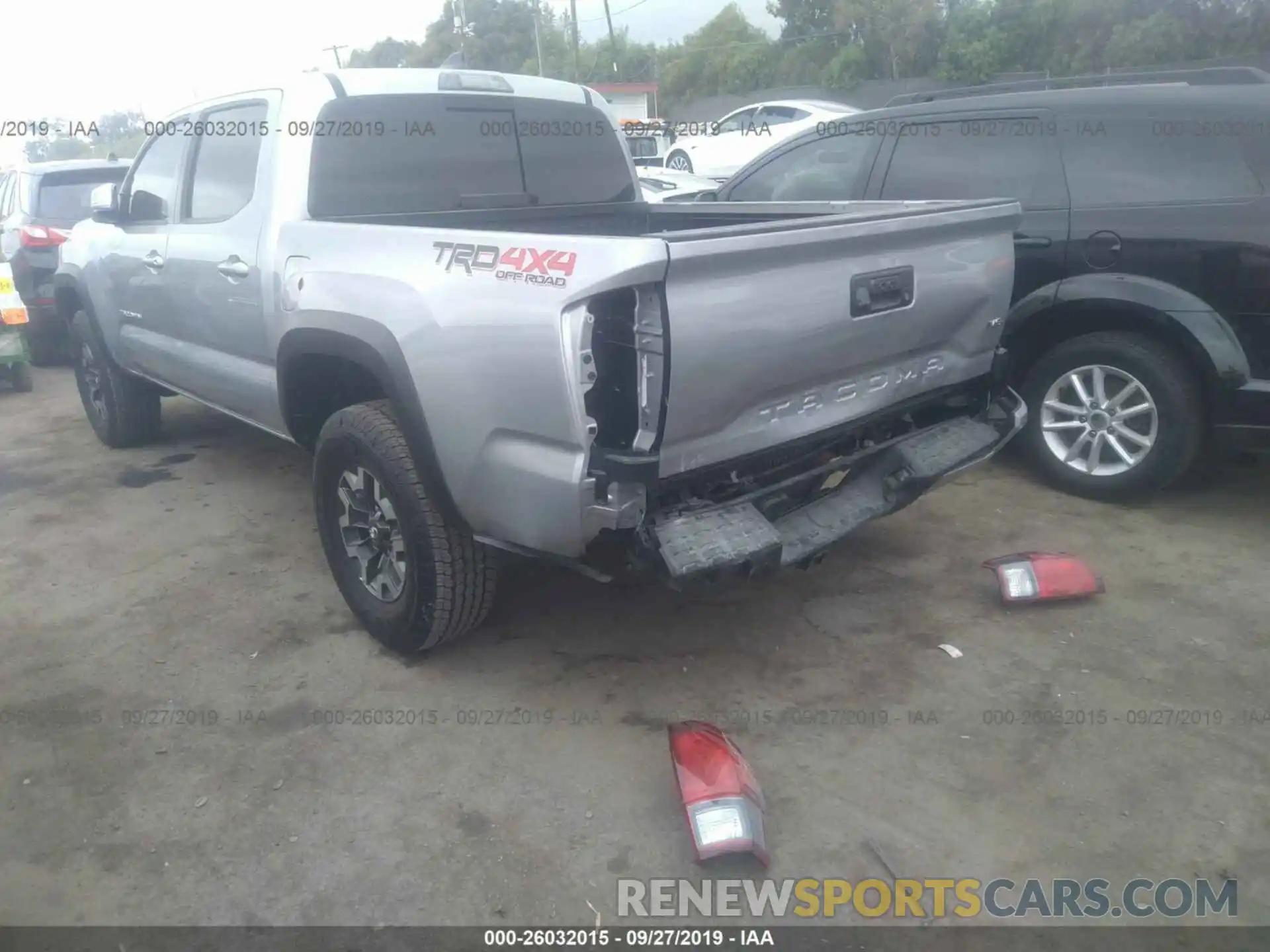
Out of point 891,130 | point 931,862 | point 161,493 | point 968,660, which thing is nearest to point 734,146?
point 891,130

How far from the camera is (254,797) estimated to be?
9.50 ft

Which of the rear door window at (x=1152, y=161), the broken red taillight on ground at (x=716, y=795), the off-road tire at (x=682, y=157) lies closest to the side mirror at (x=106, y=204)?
the broken red taillight on ground at (x=716, y=795)

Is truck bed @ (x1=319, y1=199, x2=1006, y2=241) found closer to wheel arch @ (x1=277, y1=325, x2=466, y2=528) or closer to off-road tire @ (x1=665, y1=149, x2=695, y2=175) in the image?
wheel arch @ (x1=277, y1=325, x2=466, y2=528)

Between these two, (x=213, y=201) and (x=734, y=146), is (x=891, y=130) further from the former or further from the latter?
(x=734, y=146)

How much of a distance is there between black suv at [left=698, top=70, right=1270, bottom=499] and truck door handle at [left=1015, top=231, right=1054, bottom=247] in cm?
1

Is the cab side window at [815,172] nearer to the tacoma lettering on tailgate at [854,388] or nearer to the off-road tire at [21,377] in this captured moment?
the tacoma lettering on tailgate at [854,388]

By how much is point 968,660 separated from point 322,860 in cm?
219

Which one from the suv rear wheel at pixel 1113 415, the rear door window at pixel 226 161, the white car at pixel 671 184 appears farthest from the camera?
the white car at pixel 671 184

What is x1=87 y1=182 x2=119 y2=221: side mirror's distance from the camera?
5.13 meters

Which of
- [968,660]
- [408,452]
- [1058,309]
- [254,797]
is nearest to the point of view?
[254,797]

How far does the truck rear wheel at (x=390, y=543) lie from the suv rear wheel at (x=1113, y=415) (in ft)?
8.78

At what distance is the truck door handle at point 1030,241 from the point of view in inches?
187

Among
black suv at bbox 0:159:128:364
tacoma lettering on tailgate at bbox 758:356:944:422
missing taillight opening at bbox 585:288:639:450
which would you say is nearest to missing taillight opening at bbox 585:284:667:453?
missing taillight opening at bbox 585:288:639:450

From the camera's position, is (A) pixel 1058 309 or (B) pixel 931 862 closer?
(B) pixel 931 862
